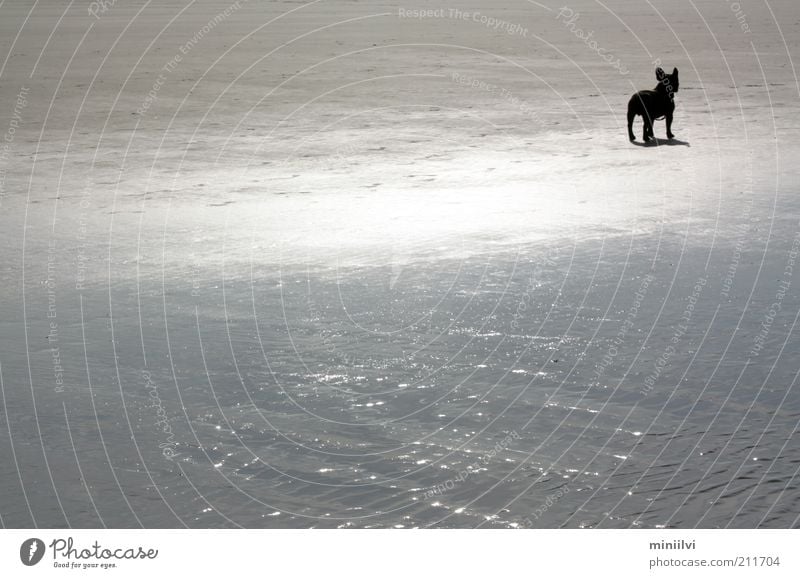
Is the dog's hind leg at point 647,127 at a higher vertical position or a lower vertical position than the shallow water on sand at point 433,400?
higher

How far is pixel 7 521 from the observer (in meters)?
4.79

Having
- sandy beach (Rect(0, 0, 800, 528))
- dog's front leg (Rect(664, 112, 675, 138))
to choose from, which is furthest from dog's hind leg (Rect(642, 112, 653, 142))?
dog's front leg (Rect(664, 112, 675, 138))

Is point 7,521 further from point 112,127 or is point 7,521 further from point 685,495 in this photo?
point 112,127

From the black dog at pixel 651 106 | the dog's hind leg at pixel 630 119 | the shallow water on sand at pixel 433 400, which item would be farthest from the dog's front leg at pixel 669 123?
the shallow water on sand at pixel 433 400

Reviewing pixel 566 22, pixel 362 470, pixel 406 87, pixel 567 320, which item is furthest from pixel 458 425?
pixel 566 22

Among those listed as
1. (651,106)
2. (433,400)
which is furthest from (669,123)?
(433,400)

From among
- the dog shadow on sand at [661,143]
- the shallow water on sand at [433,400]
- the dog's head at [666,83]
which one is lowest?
the shallow water on sand at [433,400]

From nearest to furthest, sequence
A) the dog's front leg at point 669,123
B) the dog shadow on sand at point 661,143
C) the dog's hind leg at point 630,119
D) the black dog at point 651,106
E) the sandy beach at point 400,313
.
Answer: the sandy beach at point 400,313, the dog shadow on sand at point 661,143, the black dog at point 651,106, the dog's hind leg at point 630,119, the dog's front leg at point 669,123

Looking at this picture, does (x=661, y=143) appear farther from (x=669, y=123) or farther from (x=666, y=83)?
(x=666, y=83)

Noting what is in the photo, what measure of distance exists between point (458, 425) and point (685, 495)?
1245 millimetres

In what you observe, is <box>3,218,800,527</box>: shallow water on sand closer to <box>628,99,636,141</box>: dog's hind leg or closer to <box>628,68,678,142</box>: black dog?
<box>628,68,678,142</box>: black dog

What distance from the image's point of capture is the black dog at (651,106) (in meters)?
13.3

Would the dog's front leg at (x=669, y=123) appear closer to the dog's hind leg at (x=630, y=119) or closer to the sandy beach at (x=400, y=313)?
the sandy beach at (x=400, y=313)
